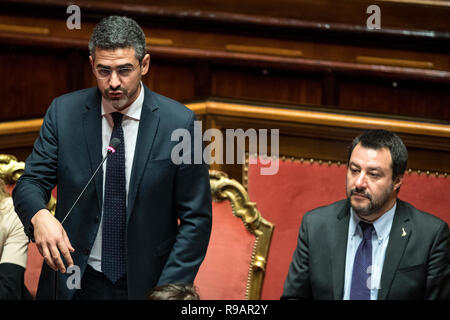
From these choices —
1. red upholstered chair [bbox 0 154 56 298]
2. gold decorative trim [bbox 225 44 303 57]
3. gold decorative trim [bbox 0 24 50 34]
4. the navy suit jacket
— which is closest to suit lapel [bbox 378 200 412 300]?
the navy suit jacket

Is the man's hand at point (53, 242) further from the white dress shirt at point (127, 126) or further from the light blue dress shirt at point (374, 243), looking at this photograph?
the light blue dress shirt at point (374, 243)

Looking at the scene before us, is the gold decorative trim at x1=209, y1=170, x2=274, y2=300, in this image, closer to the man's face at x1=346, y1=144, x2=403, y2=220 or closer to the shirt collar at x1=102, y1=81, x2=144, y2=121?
the man's face at x1=346, y1=144, x2=403, y2=220

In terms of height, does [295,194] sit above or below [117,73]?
below

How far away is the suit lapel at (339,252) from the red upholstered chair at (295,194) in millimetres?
243

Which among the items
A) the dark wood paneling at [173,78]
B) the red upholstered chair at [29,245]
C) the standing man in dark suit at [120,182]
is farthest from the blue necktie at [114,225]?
the dark wood paneling at [173,78]

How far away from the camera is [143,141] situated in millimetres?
892

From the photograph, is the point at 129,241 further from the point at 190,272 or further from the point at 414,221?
the point at 414,221

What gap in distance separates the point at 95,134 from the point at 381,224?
1.27 feet

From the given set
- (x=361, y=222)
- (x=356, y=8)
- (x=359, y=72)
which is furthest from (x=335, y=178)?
(x=356, y=8)

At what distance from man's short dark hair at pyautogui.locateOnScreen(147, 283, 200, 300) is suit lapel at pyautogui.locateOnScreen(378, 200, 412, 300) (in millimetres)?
315

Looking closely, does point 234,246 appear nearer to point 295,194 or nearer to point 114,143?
point 295,194

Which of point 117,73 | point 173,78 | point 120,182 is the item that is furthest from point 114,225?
point 173,78

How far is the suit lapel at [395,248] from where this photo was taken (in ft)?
3.27

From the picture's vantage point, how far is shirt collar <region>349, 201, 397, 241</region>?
3.39ft
